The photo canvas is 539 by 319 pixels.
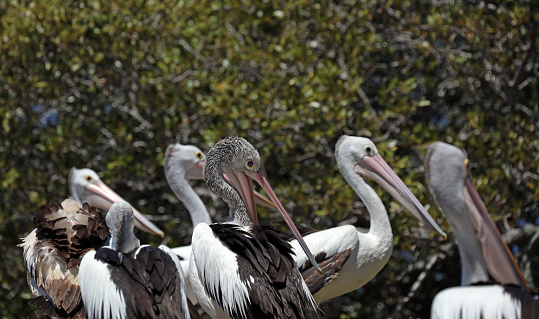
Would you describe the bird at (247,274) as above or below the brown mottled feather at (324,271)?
above

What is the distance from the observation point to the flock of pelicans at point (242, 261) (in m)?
3.39

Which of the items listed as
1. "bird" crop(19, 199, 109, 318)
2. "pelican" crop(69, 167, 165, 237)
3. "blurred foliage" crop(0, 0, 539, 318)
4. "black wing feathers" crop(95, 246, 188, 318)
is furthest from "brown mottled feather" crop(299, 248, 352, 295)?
"pelican" crop(69, 167, 165, 237)

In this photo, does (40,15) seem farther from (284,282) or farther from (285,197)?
(284,282)

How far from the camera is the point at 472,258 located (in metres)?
3.45

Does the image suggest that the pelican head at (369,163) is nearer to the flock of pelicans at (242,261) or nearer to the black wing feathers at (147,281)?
the flock of pelicans at (242,261)

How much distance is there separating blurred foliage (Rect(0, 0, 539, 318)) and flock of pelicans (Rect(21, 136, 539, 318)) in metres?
1.49

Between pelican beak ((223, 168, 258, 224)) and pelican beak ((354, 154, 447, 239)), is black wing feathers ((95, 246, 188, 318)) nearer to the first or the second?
pelican beak ((223, 168, 258, 224))

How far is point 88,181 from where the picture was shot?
245 inches

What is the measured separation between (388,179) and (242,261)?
69.2 inches

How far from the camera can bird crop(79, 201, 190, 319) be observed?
137 inches

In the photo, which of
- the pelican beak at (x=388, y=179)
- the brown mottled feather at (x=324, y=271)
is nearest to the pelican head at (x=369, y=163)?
the pelican beak at (x=388, y=179)

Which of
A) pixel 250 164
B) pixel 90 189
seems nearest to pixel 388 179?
pixel 250 164

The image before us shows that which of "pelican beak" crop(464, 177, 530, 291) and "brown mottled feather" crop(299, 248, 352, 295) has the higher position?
"pelican beak" crop(464, 177, 530, 291)

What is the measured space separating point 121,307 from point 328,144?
3.71 m
